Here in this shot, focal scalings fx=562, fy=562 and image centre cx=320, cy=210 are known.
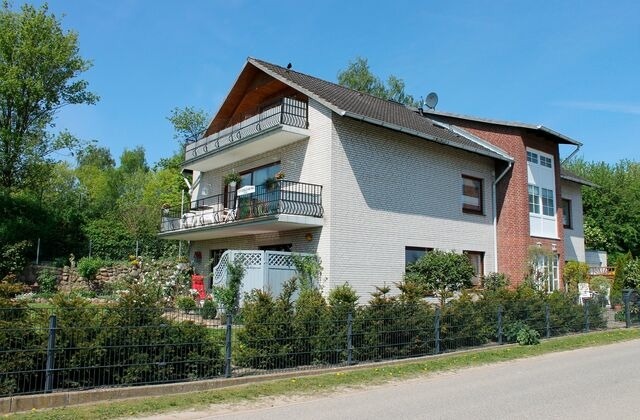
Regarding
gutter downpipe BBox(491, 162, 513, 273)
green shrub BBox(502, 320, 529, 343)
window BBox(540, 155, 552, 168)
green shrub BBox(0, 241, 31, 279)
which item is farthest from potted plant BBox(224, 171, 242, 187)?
window BBox(540, 155, 552, 168)

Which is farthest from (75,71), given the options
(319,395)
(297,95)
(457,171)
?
(319,395)

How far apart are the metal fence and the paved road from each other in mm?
1564

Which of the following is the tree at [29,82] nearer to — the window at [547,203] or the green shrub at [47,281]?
the green shrub at [47,281]

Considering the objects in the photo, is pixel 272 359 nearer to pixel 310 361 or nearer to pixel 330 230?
pixel 310 361

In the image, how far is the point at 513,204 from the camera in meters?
22.9

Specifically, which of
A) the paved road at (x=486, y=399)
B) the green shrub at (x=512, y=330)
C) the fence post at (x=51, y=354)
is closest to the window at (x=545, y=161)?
the green shrub at (x=512, y=330)

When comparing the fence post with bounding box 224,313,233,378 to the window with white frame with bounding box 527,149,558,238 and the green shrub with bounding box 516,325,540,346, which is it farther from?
the window with white frame with bounding box 527,149,558,238

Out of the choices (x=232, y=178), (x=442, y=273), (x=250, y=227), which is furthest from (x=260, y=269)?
(x=232, y=178)

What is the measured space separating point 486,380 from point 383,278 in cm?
862

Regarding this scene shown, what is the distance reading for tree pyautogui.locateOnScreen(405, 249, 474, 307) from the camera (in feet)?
61.5

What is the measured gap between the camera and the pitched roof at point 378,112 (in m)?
18.4

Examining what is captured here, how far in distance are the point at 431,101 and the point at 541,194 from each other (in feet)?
21.3

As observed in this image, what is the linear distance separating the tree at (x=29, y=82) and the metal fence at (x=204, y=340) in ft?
78.6

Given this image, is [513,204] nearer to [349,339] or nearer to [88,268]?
[349,339]
